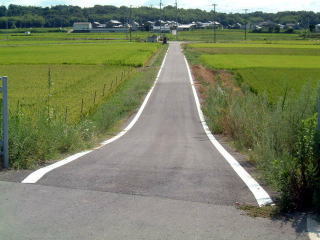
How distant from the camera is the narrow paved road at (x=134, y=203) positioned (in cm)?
508

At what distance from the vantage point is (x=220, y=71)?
49406 millimetres

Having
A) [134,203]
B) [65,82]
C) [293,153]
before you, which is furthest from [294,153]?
[65,82]

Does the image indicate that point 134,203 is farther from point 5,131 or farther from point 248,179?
point 5,131

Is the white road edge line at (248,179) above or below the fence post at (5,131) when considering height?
below

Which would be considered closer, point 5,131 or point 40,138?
point 5,131

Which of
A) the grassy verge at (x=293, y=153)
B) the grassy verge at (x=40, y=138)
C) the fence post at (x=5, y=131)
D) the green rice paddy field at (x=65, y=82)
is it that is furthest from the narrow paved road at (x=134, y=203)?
the green rice paddy field at (x=65, y=82)

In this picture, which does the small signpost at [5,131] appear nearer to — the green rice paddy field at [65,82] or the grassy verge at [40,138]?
the grassy verge at [40,138]

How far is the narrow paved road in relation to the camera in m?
5.08

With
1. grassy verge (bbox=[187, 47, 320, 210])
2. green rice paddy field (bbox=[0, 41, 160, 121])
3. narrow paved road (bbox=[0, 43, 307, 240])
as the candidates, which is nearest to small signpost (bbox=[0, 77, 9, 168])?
narrow paved road (bbox=[0, 43, 307, 240])

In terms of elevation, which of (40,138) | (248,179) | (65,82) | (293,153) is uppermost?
(293,153)

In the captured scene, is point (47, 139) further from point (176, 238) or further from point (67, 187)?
point (176, 238)

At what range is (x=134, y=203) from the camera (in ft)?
19.5

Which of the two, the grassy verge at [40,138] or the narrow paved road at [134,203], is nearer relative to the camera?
the narrow paved road at [134,203]

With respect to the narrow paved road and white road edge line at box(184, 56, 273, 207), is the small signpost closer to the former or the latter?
the narrow paved road
